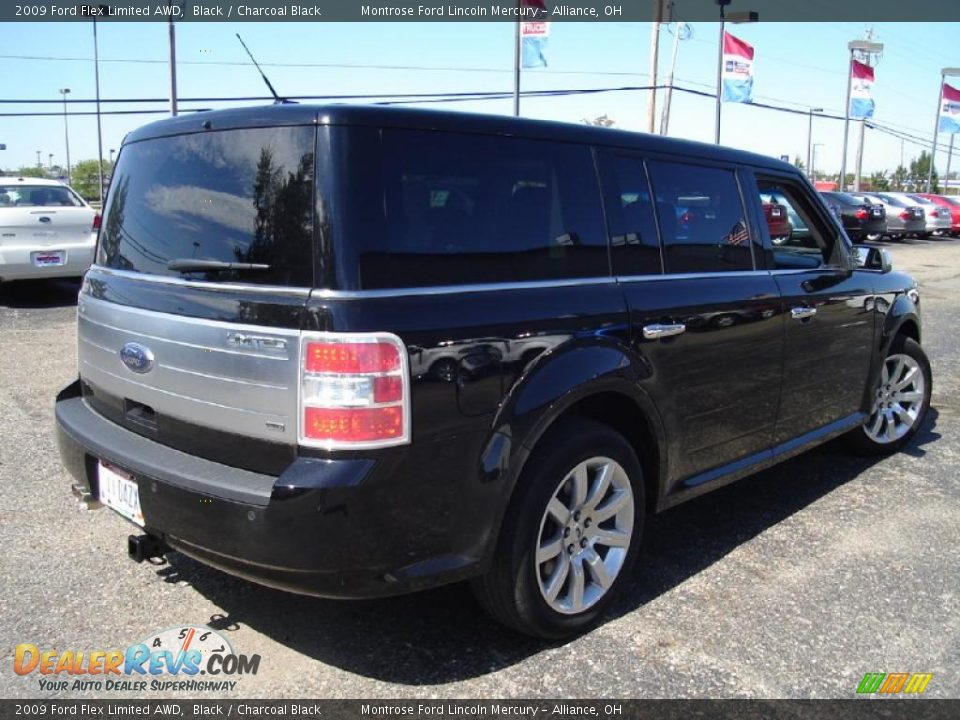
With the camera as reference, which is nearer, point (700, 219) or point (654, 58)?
point (700, 219)

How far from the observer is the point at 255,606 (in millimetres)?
3230

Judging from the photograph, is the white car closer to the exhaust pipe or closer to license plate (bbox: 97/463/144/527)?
license plate (bbox: 97/463/144/527)

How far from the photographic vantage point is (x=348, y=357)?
7.53ft

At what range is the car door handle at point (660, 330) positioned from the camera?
124 inches

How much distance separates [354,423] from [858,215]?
24.1m

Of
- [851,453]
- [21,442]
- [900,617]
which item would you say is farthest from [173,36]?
[900,617]

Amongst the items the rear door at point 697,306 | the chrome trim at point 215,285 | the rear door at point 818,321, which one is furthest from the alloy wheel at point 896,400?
the chrome trim at point 215,285

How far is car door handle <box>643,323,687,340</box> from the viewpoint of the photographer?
314 centimetres

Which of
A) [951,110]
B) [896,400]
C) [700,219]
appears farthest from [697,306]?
[951,110]

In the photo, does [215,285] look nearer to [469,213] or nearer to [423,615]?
[469,213]

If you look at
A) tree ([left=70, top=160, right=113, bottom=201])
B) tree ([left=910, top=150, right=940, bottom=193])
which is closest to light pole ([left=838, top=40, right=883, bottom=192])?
tree ([left=910, top=150, right=940, bottom=193])

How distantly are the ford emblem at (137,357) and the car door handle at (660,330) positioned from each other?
182cm

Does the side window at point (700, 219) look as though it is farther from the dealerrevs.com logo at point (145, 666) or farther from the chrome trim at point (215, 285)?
the dealerrevs.com logo at point (145, 666)

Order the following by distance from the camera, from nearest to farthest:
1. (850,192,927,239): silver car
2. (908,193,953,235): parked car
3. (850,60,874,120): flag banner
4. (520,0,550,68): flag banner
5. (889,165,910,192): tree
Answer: (520,0,550,68): flag banner < (850,192,927,239): silver car < (908,193,953,235): parked car < (850,60,874,120): flag banner < (889,165,910,192): tree
